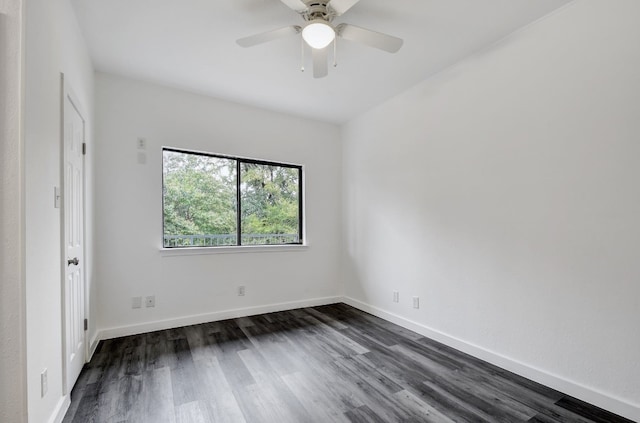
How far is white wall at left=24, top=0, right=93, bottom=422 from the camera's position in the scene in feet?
4.37

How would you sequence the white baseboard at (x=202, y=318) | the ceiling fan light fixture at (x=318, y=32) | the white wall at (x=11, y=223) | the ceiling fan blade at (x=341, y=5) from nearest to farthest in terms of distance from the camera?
the white wall at (x=11, y=223) < the ceiling fan blade at (x=341, y=5) < the ceiling fan light fixture at (x=318, y=32) < the white baseboard at (x=202, y=318)

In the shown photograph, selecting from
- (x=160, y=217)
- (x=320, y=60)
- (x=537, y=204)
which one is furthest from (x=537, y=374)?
(x=160, y=217)

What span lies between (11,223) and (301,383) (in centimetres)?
188

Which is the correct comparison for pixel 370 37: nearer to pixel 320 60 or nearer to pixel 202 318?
pixel 320 60

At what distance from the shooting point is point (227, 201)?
363 cm

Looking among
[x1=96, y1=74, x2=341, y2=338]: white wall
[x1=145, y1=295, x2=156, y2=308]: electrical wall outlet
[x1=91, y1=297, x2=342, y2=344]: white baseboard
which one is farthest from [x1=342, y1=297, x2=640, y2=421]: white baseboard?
[x1=145, y1=295, x2=156, y2=308]: electrical wall outlet

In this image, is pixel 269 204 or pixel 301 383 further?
pixel 269 204

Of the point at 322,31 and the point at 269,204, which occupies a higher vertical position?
the point at 322,31

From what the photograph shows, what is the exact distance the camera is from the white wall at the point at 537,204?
180 centimetres

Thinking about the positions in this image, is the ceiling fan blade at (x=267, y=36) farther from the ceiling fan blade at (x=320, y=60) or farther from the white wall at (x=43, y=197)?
the white wall at (x=43, y=197)

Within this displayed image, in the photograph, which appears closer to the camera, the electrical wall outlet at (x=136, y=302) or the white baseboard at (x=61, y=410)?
the white baseboard at (x=61, y=410)

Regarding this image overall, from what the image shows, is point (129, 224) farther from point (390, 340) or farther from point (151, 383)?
point (390, 340)

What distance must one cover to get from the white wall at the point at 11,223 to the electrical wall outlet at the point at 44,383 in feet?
0.66

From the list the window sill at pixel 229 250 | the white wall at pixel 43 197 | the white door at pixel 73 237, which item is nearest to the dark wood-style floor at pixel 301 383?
the white door at pixel 73 237
